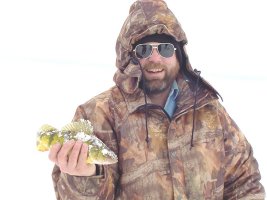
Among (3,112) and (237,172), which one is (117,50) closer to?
(237,172)

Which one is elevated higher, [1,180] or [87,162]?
[87,162]

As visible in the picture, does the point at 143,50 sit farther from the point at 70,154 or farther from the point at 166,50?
the point at 70,154

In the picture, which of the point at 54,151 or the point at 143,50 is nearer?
the point at 54,151

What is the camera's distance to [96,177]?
293 cm

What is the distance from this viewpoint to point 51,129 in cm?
276

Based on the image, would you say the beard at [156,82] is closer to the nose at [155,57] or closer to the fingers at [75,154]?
the nose at [155,57]

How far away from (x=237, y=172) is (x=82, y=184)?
0.98 meters

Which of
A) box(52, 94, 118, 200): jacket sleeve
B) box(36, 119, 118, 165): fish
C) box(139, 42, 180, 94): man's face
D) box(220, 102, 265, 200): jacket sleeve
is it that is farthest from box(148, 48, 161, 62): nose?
box(36, 119, 118, 165): fish

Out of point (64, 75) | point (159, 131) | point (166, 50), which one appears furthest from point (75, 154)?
point (64, 75)

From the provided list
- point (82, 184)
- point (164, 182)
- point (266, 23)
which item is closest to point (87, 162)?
point (82, 184)

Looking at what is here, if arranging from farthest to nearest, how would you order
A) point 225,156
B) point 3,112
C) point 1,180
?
1. point 3,112
2. point 1,180
3. point 225,156

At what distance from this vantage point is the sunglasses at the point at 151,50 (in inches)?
128

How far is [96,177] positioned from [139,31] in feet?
3.08

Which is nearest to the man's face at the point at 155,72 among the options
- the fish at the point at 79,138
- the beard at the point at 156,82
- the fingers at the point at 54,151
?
the beard at the point at 156,82
